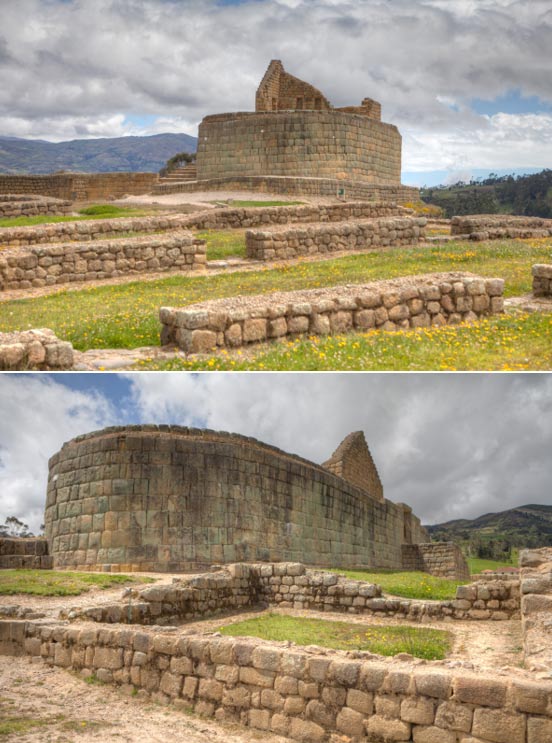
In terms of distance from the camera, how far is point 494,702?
4.94m

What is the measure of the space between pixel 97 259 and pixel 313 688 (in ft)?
45.7

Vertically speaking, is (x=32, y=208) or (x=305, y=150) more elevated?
(x=305, y=150)

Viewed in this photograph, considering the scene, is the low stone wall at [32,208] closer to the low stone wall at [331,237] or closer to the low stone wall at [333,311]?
the low stone wall at [331,237]

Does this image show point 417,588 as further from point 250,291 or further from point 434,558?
point 434,558

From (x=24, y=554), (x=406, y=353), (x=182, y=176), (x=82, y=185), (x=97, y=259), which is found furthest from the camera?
(x=82, y=185)

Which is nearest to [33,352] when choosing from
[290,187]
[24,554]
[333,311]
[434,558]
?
[333,311]

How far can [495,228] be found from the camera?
84.7 feet

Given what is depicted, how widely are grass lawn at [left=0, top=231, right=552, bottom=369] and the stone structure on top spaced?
16914 mm

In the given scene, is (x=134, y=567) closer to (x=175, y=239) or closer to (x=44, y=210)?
(x=175, y=239)

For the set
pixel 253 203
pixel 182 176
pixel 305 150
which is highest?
pixel 182 176

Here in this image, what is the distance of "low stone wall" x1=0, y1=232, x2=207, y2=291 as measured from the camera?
55.2 feet

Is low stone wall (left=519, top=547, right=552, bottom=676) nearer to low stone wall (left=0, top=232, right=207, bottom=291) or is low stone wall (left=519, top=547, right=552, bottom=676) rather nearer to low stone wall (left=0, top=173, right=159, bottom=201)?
low stone wall (left=0, top=232, right=207, bottom=291)

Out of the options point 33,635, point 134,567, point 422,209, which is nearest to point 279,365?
point 33,635

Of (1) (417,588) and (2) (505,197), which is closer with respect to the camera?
(1) (417,588)
